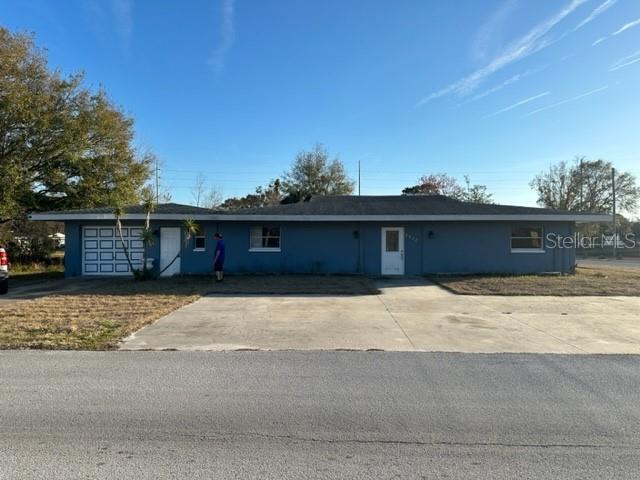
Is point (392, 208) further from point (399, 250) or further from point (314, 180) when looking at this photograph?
point (314, 180)

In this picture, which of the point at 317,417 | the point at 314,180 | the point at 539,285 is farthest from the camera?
the point at 314,180

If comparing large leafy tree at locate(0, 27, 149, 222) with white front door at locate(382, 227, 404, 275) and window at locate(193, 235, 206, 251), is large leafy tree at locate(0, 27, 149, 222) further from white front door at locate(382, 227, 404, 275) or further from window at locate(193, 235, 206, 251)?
white front door at locate(382, 227, 404, 275)

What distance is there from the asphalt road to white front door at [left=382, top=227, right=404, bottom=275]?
41.7 ft

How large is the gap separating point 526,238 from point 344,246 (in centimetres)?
736

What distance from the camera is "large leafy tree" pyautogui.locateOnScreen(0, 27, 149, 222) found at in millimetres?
23438

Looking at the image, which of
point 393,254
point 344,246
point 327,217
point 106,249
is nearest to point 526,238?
point 393,254

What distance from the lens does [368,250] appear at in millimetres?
19266

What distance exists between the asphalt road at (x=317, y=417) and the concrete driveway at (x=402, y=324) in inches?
33.0

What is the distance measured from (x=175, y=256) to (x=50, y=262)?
1361 cm

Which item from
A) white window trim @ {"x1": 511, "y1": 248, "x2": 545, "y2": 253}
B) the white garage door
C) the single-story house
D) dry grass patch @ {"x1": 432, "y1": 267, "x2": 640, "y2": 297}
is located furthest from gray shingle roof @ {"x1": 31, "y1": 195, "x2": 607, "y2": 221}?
dry grass patch @ {"x1": 432, "y1": 267, "x2": 640, "y2": 297}

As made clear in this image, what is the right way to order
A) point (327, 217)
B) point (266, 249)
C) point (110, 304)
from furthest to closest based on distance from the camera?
point (266, 249), point (327, 217), point (110, 304)

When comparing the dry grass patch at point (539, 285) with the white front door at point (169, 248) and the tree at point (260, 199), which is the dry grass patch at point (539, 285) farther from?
the tree at point (260, 199)

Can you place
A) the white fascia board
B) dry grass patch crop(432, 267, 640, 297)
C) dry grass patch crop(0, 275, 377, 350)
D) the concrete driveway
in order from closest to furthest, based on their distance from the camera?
the concrete driveway, dry grass patch crop(0, 275, 377, 350), dry grass patch crop(432, 267, 640, 297), the white fascia board

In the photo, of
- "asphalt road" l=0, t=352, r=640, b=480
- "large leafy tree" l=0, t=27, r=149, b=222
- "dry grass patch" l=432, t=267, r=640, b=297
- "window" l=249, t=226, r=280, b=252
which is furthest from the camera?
"large leafy tree" l=0, t=27, r=149, b=222
